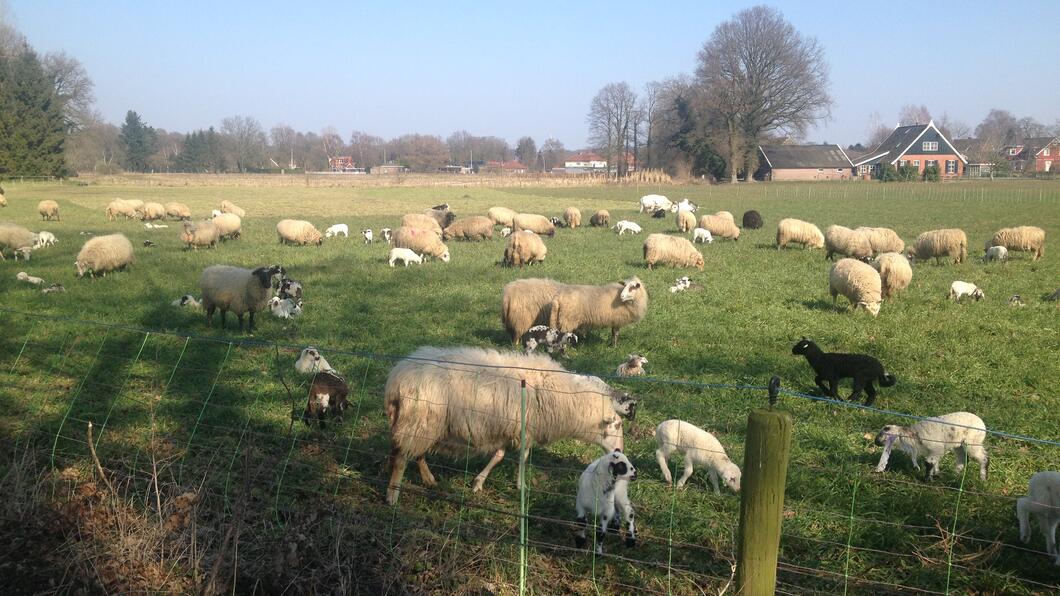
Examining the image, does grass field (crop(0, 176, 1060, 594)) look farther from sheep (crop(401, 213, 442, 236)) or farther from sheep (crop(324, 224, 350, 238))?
sheep (crop(324, 224, 350, 238))

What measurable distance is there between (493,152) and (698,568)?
15634cm

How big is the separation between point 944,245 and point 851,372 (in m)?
13.3

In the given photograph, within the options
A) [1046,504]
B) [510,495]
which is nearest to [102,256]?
[510,495]

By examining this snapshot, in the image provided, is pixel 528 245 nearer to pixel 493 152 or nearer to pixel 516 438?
pixel 516 438

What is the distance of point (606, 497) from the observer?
14.2 ft

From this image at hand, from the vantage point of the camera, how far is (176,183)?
69.6 meters

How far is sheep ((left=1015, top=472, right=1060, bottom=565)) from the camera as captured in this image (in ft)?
13.6

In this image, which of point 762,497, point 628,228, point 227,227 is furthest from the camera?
point 628,228

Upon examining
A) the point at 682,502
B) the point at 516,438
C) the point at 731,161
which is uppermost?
the point at 731,161

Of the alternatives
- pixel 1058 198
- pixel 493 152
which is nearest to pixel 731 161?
pixel 1058 198

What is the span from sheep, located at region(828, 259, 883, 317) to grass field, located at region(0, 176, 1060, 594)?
0.41m

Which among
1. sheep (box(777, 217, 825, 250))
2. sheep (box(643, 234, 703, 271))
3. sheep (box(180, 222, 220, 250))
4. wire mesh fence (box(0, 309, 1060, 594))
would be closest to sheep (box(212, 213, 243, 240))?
sheep (box(180, 222, 220, 250))

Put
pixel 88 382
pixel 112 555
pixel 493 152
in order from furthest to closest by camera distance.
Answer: pixel 493 152, pixel 88 382, pixel 112 555

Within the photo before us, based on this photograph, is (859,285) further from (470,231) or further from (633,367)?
(470,231)
